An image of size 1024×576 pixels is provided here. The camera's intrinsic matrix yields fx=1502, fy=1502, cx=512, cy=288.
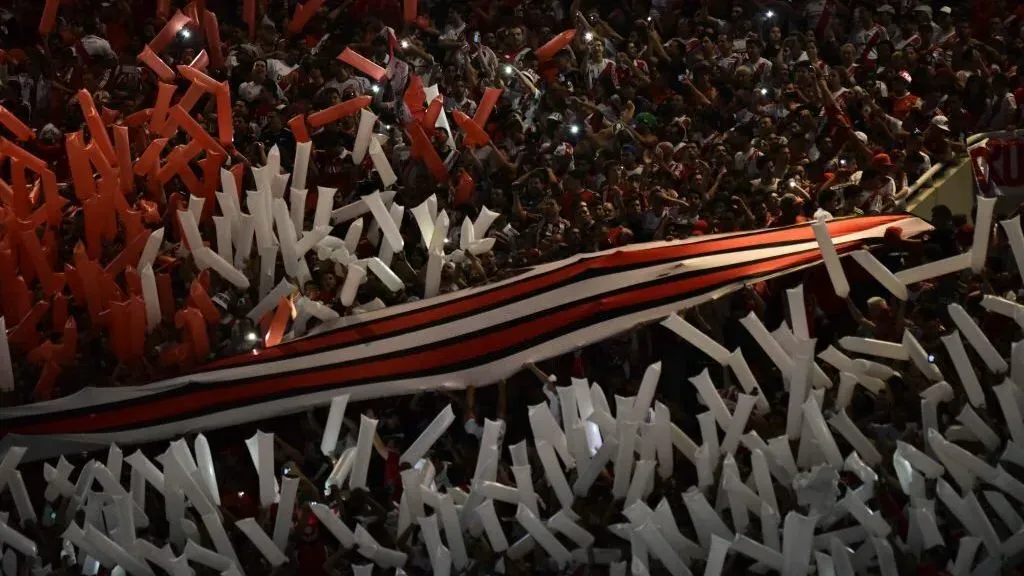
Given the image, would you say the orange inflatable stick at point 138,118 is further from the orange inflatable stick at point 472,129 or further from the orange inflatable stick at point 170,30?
the orange inflatable stick at point 472,129

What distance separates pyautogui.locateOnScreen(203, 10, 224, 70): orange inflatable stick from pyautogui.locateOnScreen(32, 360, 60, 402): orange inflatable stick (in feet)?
9.57

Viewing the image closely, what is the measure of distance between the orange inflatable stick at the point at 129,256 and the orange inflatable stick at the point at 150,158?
0.69 meters

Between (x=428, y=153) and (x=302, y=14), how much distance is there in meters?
2.01

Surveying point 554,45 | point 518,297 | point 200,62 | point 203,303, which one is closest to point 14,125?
point 200,62

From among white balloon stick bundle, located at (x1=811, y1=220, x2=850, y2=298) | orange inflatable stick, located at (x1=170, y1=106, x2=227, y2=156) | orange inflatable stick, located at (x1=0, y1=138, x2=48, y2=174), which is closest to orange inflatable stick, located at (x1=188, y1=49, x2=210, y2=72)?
orange inflatable stick, located at (x1=170, y1=106, x2=227, y2=156)

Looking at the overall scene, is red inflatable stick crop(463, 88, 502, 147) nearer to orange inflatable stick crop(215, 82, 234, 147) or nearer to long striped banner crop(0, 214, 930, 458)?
orange inflatable stick crop(215, 82, 234, 147)

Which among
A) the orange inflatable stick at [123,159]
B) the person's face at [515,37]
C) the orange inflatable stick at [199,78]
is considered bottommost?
the orange inflatable stick at [123,159]

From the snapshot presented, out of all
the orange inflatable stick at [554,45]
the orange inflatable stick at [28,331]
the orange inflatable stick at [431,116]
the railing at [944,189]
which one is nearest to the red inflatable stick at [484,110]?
the orange inflatable stick at [431,116]

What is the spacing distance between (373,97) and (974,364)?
4593 mm

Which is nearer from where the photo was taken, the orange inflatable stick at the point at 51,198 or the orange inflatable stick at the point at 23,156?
the orange inflatable stick at the point at 51,198

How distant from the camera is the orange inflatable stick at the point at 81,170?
885cm

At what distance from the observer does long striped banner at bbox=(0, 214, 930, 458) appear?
7418mm

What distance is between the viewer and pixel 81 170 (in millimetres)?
8914

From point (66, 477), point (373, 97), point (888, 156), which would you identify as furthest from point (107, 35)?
point (888, 156)
